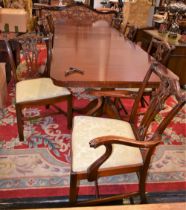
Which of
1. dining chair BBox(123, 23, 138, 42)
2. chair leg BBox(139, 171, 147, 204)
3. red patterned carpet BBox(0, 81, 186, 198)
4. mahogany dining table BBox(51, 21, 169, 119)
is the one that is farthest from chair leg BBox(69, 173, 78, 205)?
dining chair BBox(123, 23, 138, 42)

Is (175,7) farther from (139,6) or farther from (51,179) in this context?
(51,179)

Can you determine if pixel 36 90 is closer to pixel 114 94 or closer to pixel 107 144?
pixel 114 94

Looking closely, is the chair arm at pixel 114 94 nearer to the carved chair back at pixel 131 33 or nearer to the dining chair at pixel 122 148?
the dining chair at pixel 122 148

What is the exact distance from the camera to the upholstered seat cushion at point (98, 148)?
1371mm

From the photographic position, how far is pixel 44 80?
232 centimetres

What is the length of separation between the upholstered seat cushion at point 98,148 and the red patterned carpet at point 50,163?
50 centimetres

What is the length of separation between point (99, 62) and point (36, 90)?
0.64 metres

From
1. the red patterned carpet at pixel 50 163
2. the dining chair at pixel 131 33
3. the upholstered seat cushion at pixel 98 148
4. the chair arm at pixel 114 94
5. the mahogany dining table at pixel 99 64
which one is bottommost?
the red patterned carpet at pixel 50 163

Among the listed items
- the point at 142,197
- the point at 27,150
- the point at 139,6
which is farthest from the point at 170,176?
the point at 139,6

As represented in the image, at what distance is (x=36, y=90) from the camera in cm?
215

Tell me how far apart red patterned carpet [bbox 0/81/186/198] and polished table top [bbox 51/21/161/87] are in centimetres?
78

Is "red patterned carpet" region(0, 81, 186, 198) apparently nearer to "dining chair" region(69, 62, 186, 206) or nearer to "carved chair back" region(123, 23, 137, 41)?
"dining chair" region(69, 62, 186, 206)

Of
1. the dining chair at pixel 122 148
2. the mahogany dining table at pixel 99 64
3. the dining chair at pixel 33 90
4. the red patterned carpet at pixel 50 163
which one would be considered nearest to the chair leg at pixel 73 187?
the dining chair at pixel 122 148

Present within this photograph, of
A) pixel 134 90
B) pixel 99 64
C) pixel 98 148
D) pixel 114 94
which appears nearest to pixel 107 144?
pixel 98 148
